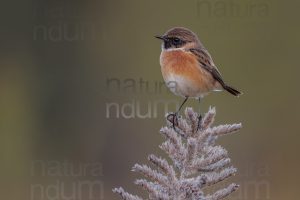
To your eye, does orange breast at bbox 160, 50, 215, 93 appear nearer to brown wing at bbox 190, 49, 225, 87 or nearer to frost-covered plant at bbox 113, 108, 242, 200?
brown wing at bbox 190, 49, 225, 87

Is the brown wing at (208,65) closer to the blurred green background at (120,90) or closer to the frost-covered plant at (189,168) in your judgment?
the frost-covered plant at (189,168)

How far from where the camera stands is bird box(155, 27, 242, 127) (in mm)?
7855

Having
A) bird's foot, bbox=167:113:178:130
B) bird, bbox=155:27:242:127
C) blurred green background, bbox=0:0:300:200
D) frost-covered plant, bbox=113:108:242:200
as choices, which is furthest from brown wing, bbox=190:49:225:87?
blurred green background, bbox=0:0:300:200

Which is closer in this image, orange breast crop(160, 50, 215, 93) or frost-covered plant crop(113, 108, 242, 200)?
frost-covered plant crop(113, 108, 242, 200)

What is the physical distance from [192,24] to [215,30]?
75cm

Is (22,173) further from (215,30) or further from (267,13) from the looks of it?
(267,13)

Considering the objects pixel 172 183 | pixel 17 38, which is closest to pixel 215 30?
pixel 17 38

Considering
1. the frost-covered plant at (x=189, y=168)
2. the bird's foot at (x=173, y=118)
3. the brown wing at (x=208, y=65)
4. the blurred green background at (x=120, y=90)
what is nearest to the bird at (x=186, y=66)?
the brown wing at (x=208, y=65)

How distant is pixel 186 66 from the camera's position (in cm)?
815

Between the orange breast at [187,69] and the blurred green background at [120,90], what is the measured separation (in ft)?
19.1

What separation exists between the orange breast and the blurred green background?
5833 mm

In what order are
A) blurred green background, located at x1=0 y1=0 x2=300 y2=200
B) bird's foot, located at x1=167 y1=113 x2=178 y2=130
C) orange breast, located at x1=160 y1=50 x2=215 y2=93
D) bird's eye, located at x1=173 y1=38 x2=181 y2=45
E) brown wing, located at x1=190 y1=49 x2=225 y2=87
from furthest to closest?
1. blurred green background, located at x1=0 y1=0 x2=300 y2=200
2. brown wing, located at x1=190 y1=49 x2=225 y2=87
3. orange breast, located at x1=160 y1=50 x2=215 y2=93
4. bird's eye, located at x1=173 y1=38 x2=181 y2=45
5. bird's foot, located at x1=167 y1=113 x2=178 y2=130

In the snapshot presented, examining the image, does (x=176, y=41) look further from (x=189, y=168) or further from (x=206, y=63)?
(x=189, y=168)

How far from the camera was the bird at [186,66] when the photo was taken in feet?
25.8
